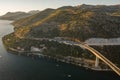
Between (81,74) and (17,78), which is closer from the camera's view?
(17,78)

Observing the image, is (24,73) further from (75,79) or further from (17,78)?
(75,79)

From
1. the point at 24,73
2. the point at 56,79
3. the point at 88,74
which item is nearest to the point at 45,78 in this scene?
the point at 56,79

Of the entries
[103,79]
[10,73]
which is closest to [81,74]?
[103,79]

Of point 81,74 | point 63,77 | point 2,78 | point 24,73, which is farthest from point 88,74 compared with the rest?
point 2,78

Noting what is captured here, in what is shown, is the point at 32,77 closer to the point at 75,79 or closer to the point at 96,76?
the point at 75,79

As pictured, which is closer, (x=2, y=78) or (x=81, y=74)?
(x=2, y=78)

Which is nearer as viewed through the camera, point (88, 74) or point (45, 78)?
point (45, 78)

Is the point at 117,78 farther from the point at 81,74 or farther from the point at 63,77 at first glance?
the point at 63,77
